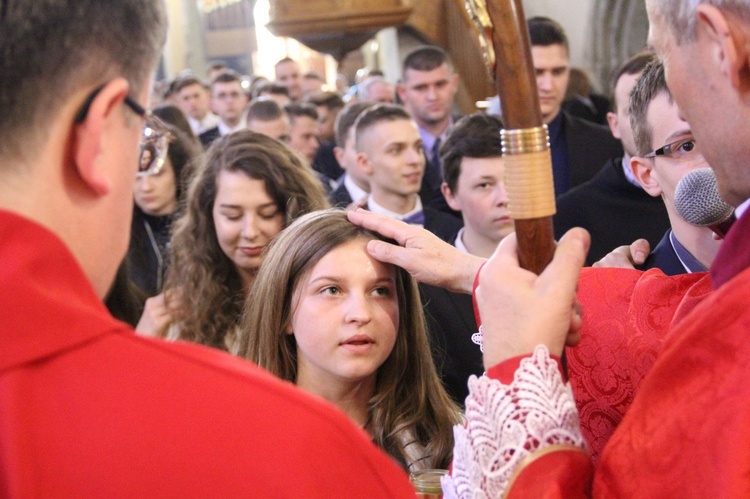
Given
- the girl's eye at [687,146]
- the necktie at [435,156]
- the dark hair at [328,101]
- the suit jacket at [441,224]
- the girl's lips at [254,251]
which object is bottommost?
the suit jacket at [441,224]

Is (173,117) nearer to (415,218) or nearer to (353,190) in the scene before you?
(353,190)

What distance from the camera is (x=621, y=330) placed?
1964 mm

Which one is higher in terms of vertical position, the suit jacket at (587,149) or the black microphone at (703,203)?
the black microphone at (703,203)

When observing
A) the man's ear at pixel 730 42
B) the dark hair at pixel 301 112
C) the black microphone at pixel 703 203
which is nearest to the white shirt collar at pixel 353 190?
the dark hair at pixel 301 112

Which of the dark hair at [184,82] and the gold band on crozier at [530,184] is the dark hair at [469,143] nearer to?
the gold band on crozier at [530,184]

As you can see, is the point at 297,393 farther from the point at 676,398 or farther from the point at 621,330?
the point at 621,330

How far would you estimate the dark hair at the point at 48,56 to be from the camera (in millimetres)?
995

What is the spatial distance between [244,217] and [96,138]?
265 centimetres

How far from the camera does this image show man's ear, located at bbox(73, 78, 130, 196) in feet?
3.41

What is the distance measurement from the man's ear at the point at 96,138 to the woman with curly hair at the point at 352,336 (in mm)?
1418

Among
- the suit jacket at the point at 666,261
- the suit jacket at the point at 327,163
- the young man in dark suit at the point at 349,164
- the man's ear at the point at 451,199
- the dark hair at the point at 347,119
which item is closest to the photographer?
the suit jacket at the point at 666,261

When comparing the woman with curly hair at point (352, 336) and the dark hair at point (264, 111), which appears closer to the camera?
the woman with curly hair at point (352, 336)

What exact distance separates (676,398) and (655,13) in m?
0.57

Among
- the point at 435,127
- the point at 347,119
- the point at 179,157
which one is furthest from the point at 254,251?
the point at 435,127
